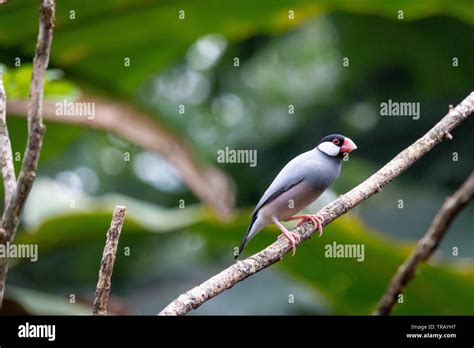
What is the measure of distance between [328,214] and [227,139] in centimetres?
508

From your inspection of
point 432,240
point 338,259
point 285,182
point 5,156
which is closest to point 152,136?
point 338,259

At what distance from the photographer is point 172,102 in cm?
787

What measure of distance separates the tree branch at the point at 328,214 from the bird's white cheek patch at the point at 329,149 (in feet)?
1.46

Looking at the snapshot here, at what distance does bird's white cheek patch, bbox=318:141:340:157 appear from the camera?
2834 millimetres

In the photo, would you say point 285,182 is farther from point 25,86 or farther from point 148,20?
point 148,20

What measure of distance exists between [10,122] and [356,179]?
2865 millimetres

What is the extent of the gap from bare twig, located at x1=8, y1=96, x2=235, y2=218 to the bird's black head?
3.32 feet

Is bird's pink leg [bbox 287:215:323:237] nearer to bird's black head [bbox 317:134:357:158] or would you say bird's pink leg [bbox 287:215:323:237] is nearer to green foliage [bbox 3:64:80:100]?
bird's black head [bbox 317:134:357:158]

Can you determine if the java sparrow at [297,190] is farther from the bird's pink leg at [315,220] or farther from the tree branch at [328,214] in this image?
the tree branch at [328,214]

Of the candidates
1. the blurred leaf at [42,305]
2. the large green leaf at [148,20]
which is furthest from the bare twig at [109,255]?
the large green leaf at [148,20]

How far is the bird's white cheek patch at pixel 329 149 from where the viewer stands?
2.83 m

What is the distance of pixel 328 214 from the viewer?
7.09 feet

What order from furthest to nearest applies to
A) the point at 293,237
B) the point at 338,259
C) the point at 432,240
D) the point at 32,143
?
the point at 338,259 → the point at 432,240 → the point at 293,237 → the point at 32,143
